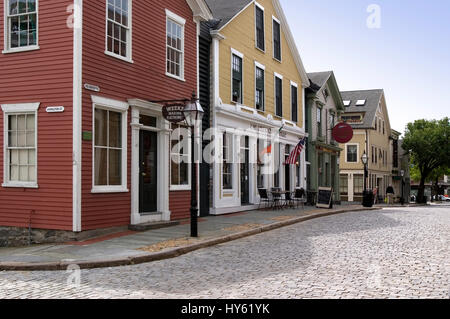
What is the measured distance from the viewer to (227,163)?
749 inches

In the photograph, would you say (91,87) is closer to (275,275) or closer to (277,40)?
(275,275)

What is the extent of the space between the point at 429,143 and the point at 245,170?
42.4m

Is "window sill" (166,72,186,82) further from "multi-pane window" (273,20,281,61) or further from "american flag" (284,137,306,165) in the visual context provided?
"multi-pane window" (273,20,281,61)

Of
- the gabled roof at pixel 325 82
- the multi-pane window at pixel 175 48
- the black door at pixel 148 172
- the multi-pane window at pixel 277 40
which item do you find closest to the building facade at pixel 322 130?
the gabled roof at pixel 325 82

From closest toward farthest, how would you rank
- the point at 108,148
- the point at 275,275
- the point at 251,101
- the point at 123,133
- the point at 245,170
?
the point at 275,275 < the point at 108,148 < the point at 123,133 < the point at 245,170 < the point at 251,101

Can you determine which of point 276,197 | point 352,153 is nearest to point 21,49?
point 276,197

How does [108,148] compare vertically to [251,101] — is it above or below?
below

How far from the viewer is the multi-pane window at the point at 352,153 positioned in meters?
48.8

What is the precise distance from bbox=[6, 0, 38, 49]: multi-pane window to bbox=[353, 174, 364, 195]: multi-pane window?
39.9m

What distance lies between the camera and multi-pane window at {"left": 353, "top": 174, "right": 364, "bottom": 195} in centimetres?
4772

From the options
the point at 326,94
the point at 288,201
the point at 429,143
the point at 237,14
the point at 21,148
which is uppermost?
the point at 237,14

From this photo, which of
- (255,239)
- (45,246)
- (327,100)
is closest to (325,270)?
(255,239)

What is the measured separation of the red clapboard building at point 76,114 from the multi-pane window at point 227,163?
5.11 meters

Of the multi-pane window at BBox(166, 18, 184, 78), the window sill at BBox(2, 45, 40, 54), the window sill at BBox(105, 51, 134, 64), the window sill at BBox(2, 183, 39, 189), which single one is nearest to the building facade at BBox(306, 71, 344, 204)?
the multi-pane window at BBox(166, 18, 184, 78)
